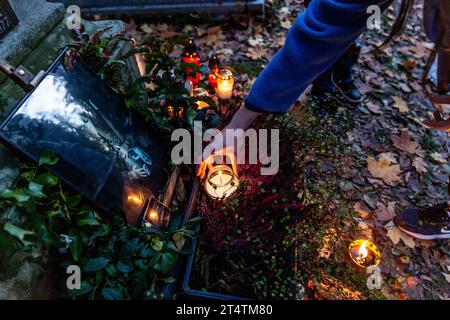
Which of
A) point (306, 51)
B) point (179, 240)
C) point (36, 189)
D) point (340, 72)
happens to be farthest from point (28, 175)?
point (340, 72)

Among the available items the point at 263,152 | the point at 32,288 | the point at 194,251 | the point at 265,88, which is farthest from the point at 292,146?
the point at 32,288

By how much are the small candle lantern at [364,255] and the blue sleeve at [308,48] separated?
4.06ft

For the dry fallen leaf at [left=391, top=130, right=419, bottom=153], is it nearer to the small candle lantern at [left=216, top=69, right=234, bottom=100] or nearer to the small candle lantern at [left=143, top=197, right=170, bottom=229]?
the small candle lantern at [left=216, top=69, right=234, bottom=100]

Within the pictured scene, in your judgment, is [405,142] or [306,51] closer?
[306,51]

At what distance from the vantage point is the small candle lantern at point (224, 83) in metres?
3.14

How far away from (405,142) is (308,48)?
93.5 inches

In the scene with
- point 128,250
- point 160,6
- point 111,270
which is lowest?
point 111,270

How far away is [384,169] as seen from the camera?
10.5ft

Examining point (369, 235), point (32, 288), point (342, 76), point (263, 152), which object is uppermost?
point (342, 76)

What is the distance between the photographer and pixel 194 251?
2100 millimetres

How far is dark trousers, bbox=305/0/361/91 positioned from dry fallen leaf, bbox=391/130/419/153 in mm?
851

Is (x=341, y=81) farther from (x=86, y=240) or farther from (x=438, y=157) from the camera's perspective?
(x=86, y=240)

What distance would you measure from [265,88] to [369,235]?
1746 millimetres
